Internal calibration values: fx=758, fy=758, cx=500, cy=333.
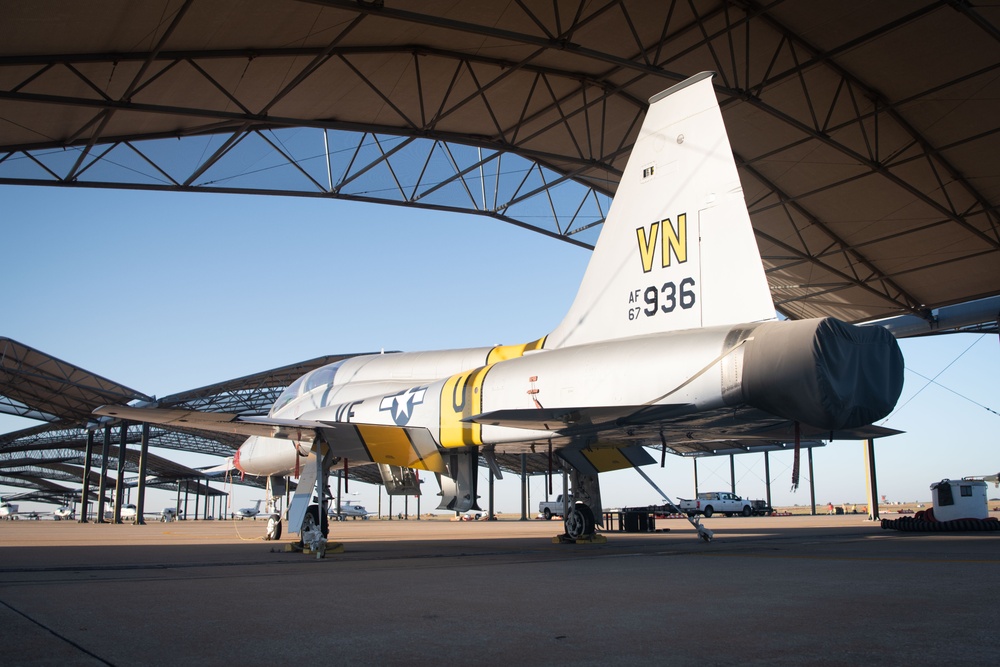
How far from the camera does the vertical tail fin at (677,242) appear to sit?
299 inches

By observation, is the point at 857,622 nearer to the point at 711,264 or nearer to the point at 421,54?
the point at 711,264

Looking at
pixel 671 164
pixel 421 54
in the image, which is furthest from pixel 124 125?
pixel 671 164

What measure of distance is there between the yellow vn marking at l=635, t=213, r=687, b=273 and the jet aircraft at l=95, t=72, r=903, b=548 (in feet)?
0.06

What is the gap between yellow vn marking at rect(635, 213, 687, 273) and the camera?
8094mm

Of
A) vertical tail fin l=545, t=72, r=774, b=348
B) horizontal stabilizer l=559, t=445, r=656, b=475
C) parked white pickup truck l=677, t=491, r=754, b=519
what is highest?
vertical tail fin l=545, t=72, r=774, b=348

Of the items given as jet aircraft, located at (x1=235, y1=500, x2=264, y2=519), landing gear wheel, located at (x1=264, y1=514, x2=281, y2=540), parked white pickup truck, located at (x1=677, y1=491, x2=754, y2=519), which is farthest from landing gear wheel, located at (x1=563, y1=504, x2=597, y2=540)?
jet aircraft, located at (x1=235, y1=500, x2=264, y2=519)

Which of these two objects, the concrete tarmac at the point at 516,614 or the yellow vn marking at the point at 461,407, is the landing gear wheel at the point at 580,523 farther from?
the concrete tarmac at the point at 516,614

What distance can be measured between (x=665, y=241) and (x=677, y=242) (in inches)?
7.1

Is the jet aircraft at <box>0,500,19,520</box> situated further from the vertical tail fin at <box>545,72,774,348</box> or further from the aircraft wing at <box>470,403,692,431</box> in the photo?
the vertical tail fin at <box>545,72,774,348</box>

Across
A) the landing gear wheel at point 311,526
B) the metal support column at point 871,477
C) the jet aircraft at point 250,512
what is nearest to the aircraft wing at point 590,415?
the landing gear wheel at point 311,526

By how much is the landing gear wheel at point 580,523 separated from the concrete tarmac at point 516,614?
438 centimetres

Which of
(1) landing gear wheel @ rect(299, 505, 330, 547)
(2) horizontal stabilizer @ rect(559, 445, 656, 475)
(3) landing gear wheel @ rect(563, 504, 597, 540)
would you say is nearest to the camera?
(1) landing gear wheel @ rect(299, 505, 330, 547)

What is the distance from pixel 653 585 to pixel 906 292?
1947 centimetres

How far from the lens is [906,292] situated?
70.9ft
